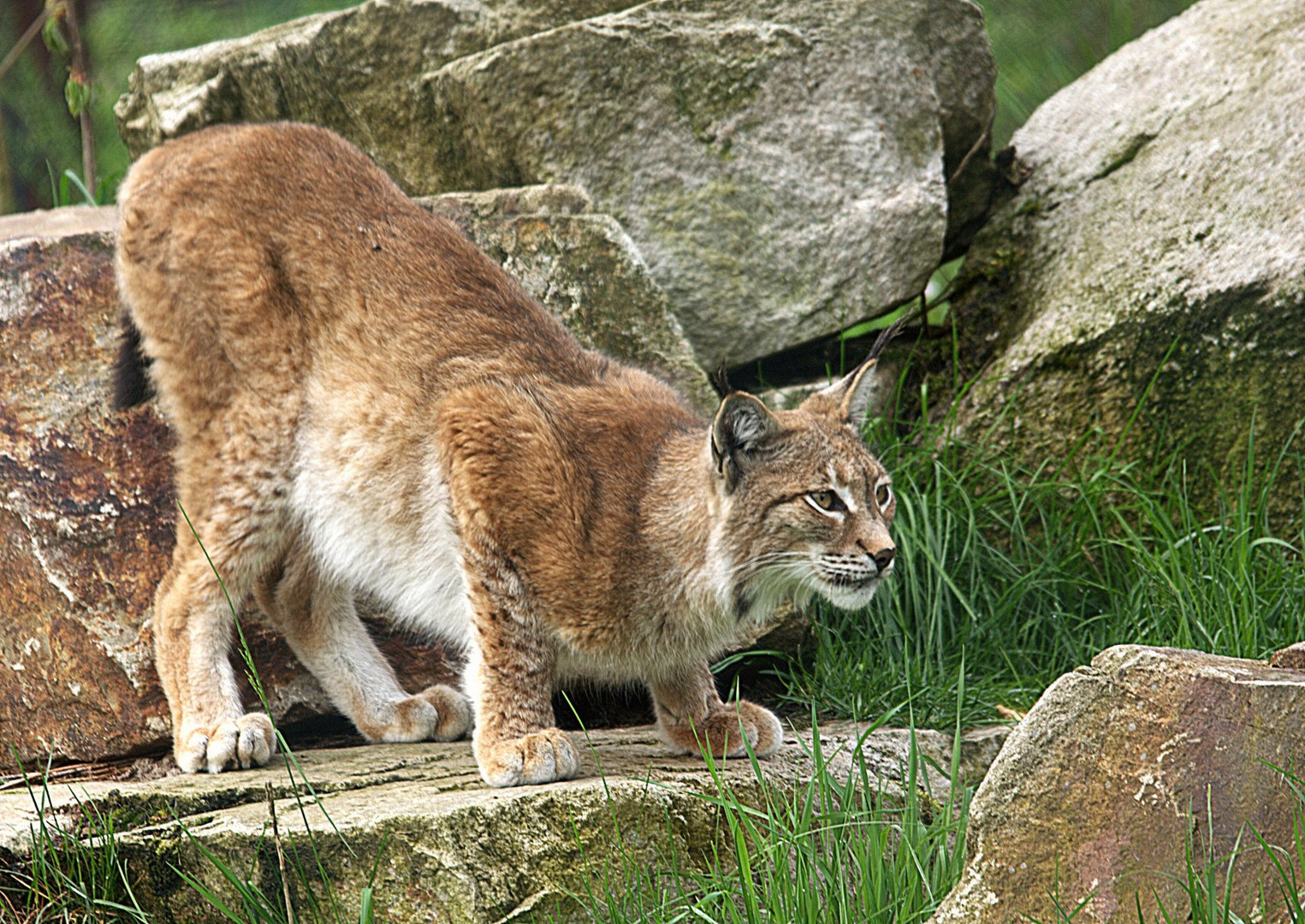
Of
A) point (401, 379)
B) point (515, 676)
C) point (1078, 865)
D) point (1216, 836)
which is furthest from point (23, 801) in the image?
point (1216, 836)

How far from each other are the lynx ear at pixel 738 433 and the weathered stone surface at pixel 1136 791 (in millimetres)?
1235

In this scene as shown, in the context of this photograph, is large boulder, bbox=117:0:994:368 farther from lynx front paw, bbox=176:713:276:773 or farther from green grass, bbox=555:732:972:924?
green grass, bbox=555:732:972:924

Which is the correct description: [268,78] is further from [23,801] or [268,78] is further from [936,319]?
[23,801]

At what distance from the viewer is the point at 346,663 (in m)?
4.04

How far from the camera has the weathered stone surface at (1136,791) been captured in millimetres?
2289

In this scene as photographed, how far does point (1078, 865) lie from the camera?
2.35 metres

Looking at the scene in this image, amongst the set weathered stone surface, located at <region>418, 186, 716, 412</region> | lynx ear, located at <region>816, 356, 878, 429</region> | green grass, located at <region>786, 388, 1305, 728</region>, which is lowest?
green grass, located at <region>786, 388, 1305, 728</region>

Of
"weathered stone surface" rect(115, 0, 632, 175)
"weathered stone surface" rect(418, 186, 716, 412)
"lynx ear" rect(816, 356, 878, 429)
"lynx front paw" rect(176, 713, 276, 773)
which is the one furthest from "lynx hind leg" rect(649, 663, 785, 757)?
"weathered stone surface" rect(115, 0, 632, 175)

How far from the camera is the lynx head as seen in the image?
137 inches

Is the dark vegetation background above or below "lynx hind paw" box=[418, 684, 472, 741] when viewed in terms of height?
above

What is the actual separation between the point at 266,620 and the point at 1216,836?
9.70 ft

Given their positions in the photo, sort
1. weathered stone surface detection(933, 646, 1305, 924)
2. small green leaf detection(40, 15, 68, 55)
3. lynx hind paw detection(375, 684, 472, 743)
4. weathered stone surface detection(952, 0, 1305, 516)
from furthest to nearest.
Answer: small green leaf detection(40, 15, 68, 55), weathered stone surface detection(952, 0, 1305, 516), lynx hind paw detection(375, 684, 472, 743), weathered stone surface detection(933, 646, 1305, 924)

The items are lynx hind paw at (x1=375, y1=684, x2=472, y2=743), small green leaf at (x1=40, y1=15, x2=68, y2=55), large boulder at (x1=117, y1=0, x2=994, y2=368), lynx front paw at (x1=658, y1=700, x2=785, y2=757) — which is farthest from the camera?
small green leaf at (x1=40, y1=15, x2=68, y2=55)

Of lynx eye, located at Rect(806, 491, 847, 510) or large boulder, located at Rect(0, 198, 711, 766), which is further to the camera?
large boulder, located at Rect(0, 198, 711, 766)
